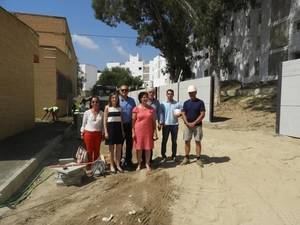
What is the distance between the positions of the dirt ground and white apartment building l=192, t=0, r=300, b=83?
19.0 metres

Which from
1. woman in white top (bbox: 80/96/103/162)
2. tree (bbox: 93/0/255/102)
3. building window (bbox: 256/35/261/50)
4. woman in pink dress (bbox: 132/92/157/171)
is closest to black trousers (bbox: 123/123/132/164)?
woman in pink dress (bbox: 132/92/157/171)

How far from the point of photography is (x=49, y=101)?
26.7 m

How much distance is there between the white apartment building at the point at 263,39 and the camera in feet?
98.2

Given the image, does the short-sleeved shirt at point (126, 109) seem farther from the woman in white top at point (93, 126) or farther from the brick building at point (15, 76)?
the brick building at point (15, 76)

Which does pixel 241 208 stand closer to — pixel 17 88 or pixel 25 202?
pixel 25 202

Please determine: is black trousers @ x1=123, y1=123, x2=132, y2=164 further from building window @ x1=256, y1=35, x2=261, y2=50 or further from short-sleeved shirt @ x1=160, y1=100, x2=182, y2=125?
building window @ x1=256, y1=35, x2=261, y2=50

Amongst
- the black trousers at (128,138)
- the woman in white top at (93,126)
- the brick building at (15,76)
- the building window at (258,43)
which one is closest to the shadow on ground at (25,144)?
the brick building at (15,76)

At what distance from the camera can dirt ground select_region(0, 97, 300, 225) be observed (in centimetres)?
674

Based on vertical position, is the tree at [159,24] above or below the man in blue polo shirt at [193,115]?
above

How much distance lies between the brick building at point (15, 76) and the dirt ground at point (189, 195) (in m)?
5.52

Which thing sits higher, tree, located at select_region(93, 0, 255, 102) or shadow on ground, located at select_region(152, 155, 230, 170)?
tree, located at select_region(93, 0, 255, 102)

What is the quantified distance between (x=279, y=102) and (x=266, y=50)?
21035 mm

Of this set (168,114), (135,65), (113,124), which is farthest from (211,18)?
(135,65)

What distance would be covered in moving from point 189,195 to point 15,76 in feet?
35.7
